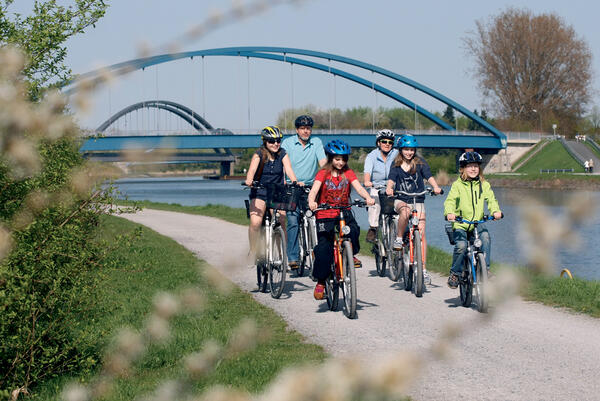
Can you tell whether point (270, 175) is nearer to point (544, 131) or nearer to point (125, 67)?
point (125, 67)

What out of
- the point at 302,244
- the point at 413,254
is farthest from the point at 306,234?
the point at 413,254

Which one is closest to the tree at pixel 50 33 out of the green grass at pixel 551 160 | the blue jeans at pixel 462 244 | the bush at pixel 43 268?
the bush at pixel 43 268

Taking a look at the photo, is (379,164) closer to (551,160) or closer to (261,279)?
(261,279)

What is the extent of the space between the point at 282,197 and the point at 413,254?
5.19 ft

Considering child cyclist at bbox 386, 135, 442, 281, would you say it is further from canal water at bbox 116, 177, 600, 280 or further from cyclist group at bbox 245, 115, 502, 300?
canal water at bbox 116, 177, 600, 280

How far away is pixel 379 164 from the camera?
9.80 metres

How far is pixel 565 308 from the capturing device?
745 cm

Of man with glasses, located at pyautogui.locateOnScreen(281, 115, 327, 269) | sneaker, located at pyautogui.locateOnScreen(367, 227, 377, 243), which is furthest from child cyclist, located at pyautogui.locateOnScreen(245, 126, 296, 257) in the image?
sneaker, located at pyautogui.locateOnScreen(367, 227, 377, 243)

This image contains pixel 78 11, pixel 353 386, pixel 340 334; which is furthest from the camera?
pixel 340 334

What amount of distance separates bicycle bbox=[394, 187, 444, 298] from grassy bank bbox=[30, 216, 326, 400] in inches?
70.2

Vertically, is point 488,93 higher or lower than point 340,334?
higher

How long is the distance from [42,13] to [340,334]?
3.92 meters

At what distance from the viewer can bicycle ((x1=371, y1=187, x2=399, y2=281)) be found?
9.24m

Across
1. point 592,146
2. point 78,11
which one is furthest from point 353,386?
point 592,146
